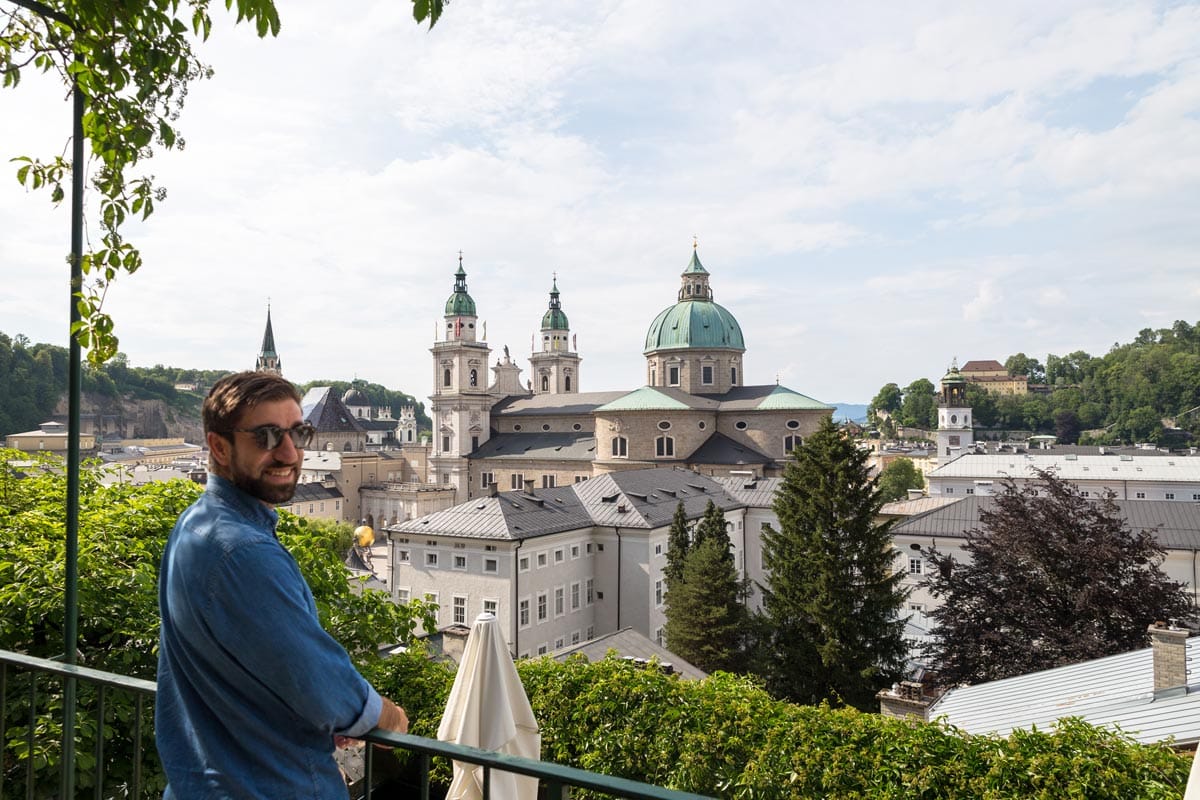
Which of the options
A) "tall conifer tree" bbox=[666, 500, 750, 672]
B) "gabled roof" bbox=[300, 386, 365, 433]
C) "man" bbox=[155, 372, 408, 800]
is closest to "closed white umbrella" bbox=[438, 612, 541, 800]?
"man" bbox=[155, 372, 408, 800]

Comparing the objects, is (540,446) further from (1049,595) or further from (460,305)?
(1049,595)

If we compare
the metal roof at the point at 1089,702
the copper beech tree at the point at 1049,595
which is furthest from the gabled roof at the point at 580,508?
the metal roof at the point at 1089,702

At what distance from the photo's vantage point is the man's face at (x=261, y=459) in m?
1.90

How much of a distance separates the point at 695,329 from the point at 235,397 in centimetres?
5380

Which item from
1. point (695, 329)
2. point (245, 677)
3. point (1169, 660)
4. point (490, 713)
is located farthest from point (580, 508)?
point (245, 677)

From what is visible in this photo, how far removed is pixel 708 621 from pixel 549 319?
53.7m

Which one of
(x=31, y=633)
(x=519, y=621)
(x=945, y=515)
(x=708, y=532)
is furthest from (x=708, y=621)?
(x=31, y=633)

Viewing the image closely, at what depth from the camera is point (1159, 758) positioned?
664 cm

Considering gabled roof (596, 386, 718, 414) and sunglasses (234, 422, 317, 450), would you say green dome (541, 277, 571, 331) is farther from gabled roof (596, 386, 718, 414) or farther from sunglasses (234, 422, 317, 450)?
sunglasses (234, 422, 317, 450)

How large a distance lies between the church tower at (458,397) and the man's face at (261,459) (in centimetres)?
5649

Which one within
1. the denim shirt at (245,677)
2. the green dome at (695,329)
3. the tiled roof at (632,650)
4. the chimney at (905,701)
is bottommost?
the chimney at (905,701)

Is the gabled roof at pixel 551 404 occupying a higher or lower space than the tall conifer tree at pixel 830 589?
higher

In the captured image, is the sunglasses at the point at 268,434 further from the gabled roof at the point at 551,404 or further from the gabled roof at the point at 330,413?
the gabled roof at the point at 330,413

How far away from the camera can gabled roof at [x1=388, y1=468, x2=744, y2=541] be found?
26.6m
